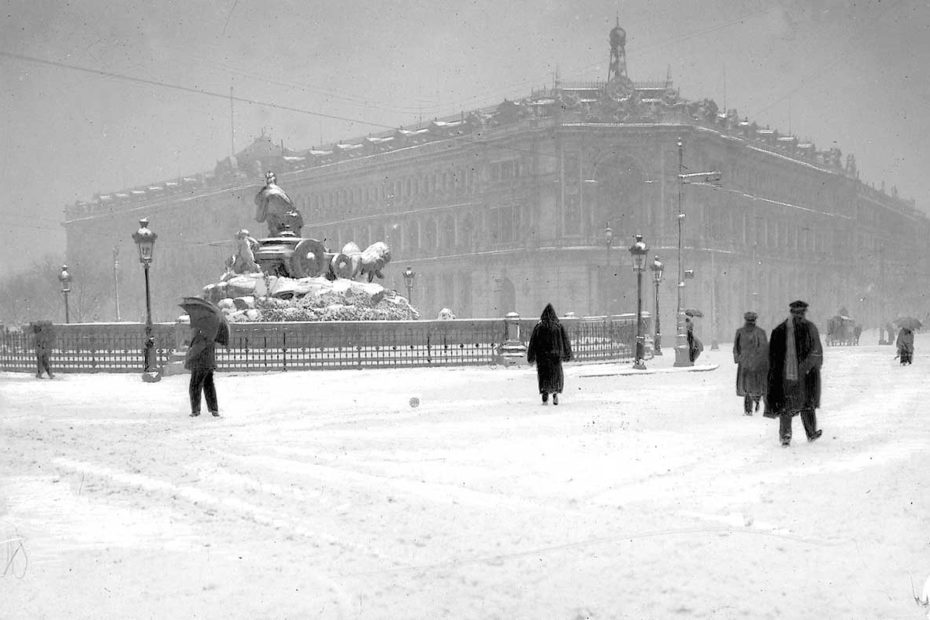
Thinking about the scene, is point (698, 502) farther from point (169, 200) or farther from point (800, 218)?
point (169, 200)

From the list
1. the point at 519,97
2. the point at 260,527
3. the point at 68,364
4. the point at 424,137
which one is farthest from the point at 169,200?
the point at 260,527

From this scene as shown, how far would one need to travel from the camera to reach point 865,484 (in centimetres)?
746

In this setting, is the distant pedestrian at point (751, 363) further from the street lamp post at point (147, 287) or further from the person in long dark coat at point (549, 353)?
the street lamp post at point (147, 287)

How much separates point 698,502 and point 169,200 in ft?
304

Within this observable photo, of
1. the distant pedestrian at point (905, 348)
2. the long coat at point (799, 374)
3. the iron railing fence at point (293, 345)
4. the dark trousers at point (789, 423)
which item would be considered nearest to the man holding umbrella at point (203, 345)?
the long coat at point (799, 374)

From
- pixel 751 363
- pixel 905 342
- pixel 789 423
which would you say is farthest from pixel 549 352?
pixel 905 342

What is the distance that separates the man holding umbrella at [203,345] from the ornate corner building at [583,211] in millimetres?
39166

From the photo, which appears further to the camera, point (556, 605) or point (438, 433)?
point (438, 433)

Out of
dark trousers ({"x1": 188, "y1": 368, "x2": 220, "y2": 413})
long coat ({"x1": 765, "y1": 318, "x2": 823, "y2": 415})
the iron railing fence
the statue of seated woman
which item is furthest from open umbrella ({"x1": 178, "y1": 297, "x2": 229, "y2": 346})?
the statue of seated woman

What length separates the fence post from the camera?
973 inches

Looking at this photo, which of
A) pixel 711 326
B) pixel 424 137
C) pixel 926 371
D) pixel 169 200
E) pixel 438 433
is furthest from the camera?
pixel 169 200

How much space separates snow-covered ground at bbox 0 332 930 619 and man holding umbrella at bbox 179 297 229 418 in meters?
0.47

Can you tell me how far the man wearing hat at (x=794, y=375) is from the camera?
9.47 meters

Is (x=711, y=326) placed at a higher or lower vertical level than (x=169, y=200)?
lower
